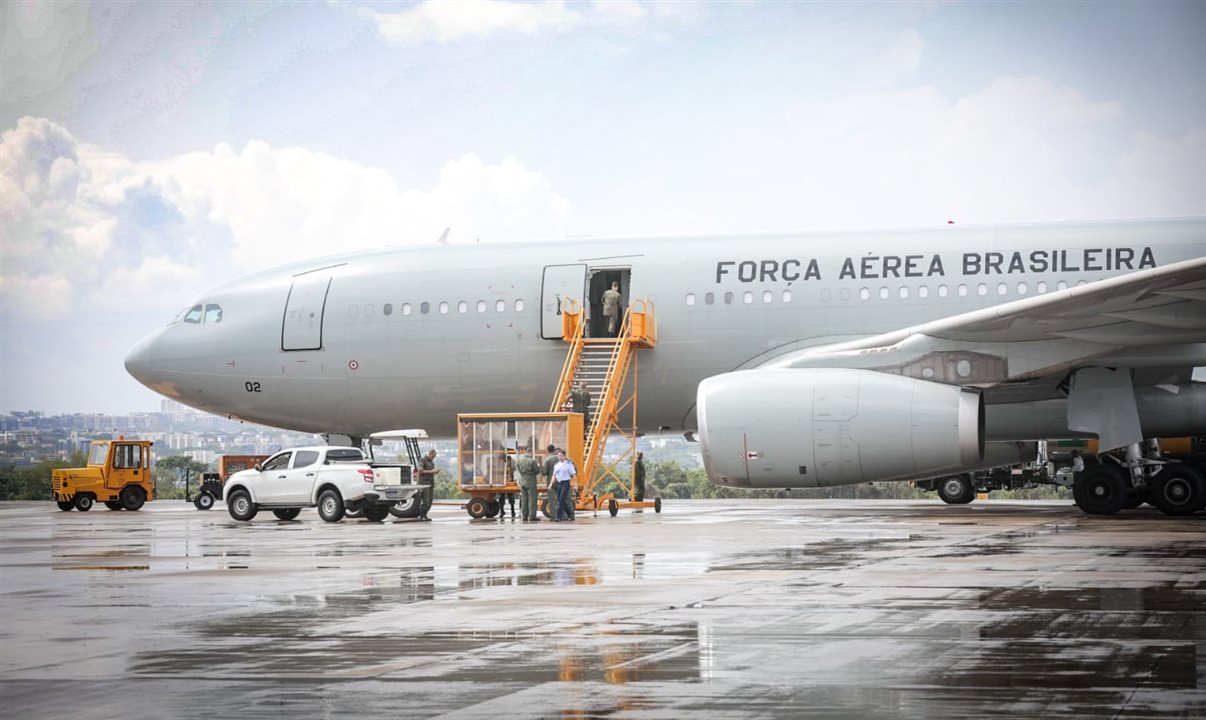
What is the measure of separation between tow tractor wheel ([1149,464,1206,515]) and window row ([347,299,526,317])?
407 inches

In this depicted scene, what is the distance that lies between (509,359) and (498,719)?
18307 mm

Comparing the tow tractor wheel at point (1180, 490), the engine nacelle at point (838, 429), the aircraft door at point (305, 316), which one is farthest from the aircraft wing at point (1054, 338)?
the aircraft door at point (305, 316)

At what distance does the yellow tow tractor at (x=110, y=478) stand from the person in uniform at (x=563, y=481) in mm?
15711

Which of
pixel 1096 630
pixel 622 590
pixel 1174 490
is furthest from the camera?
pixel 1174 490

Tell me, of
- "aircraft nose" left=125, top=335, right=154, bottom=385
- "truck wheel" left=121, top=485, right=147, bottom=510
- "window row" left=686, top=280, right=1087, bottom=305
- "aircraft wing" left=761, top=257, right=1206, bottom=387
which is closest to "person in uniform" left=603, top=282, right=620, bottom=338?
"window row" left=686, top=280, right=1087, bottom=305

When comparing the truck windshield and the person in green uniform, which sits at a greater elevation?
the truck windshield

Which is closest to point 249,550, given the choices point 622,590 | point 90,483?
point 622,590

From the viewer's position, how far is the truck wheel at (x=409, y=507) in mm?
22922

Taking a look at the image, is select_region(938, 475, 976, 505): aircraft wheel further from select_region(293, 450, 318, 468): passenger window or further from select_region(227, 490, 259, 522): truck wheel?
select_region(227, 490, 259, 522): truck wheel

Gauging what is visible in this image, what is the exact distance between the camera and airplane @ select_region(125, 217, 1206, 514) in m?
A: 17.4

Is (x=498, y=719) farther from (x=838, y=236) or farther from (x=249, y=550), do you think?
(x=838, y=236)

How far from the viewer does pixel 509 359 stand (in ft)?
76.7

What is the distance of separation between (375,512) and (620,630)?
51.7 feet

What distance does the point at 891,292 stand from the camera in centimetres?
2136
